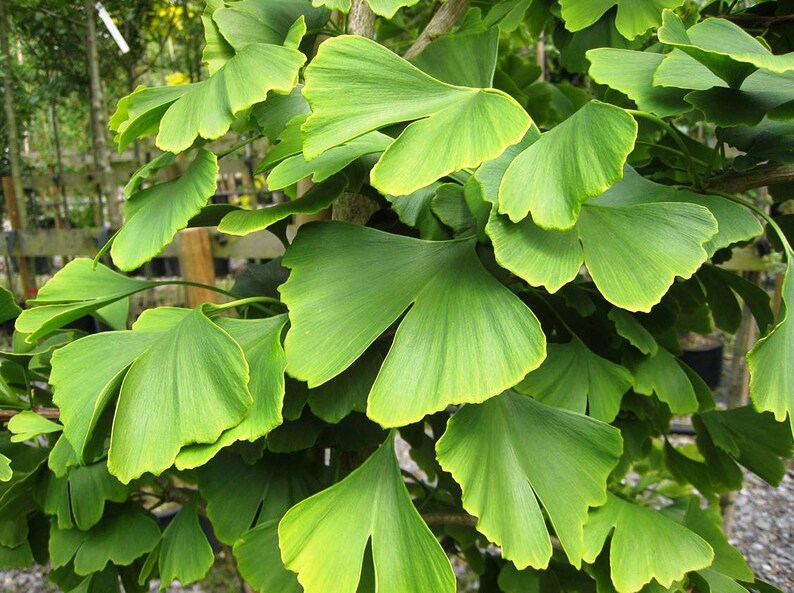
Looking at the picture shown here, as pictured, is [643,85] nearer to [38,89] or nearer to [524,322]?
[524,322]

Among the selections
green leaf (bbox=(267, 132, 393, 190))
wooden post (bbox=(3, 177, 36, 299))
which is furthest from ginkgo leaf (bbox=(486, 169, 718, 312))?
wooden post (bbox=(3, 177, 36, 299))

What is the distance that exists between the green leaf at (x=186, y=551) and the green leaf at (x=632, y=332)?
0.42 m

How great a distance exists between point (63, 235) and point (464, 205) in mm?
2250

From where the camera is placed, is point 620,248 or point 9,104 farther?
point 9,104

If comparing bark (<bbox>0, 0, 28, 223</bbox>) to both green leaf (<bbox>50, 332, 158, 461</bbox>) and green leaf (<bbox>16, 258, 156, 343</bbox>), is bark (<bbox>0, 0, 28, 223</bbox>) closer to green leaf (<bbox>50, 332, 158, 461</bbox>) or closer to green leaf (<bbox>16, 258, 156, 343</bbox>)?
green leaf (<bbox>16, 258, 156, 343</bbox>)

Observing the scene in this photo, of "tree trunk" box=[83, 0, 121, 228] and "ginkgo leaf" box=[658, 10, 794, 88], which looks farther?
"tree trunk" box=[83, 0, 121, 228]

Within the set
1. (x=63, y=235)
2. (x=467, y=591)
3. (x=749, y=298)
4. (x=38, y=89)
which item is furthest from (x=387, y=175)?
(x=38, y=89)

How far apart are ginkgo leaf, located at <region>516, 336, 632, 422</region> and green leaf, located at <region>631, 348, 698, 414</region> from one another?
0.03 meters

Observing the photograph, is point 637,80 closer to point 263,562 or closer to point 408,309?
point 408,309

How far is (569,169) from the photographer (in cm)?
35

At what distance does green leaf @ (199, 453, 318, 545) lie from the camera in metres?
0.54

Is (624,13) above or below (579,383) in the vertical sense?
above

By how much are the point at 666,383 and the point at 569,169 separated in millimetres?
282

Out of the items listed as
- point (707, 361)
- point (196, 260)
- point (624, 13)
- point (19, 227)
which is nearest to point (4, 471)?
point (624, 13)
